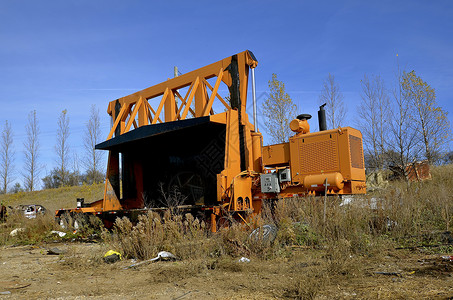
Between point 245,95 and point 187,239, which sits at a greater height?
point 245,95

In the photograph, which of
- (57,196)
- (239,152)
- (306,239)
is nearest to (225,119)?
(239,152)

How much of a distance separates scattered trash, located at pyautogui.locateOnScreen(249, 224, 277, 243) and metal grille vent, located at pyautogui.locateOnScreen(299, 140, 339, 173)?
2710 mm

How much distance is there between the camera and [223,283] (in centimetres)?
538

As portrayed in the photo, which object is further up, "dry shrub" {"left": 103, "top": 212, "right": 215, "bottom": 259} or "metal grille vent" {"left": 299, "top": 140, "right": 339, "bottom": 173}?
"metal grille vent" {"left": 299, "top": 140, "right": 339, "bottom": 173}

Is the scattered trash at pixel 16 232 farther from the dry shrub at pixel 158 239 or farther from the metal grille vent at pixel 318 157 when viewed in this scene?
the metal grille vent at pixel 318 157

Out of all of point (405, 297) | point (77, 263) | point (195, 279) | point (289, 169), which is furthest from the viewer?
point (289, 169)

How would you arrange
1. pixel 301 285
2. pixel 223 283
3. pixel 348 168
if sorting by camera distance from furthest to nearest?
pixel 348 168, pixel 223 283, pixel 301 285

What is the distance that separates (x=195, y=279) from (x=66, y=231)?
30.1 ft

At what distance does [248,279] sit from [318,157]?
515 centimetres

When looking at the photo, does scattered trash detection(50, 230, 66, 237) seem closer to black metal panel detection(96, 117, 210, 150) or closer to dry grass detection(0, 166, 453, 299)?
black metal panel detection(96, 117, 210, 150)

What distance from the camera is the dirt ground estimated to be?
4.60m

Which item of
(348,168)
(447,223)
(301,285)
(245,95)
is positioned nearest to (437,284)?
(301,285)

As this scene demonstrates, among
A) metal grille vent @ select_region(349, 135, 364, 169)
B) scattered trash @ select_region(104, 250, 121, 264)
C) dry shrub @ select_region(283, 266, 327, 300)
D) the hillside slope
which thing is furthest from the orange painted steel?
the hillside slope

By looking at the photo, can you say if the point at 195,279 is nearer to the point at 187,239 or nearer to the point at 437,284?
the point at 187,239
